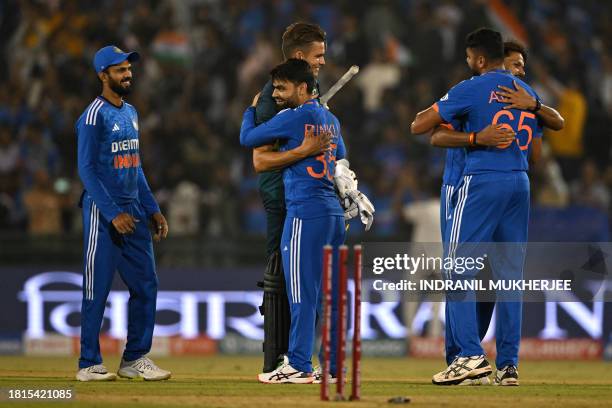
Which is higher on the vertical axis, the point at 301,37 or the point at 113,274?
the point at 301,37

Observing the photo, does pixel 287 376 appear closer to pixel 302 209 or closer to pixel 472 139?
pixel 302 209

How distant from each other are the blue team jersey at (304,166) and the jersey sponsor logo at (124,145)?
3.52ft

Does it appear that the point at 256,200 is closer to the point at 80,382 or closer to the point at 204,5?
the point at 204,5

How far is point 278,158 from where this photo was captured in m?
9.20

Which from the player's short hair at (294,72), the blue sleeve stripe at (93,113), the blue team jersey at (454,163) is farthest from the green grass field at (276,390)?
the player's short hair at (294,72)

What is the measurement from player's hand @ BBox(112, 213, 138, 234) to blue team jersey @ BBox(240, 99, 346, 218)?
1106 millimetres

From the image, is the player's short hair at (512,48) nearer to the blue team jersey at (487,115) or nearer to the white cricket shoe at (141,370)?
the blue team jersey at (487,115)

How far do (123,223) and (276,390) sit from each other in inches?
70.1

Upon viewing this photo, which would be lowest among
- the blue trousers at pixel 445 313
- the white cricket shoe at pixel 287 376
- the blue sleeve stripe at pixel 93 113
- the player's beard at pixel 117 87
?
the white cricket shoe at pixel 287 376

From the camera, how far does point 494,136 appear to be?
30.2ft

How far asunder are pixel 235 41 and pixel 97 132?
30.7 ft

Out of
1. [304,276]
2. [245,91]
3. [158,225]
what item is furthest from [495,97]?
[245,91]

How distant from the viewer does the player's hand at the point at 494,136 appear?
9211 mm

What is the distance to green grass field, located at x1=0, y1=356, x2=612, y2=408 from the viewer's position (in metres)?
8.06
